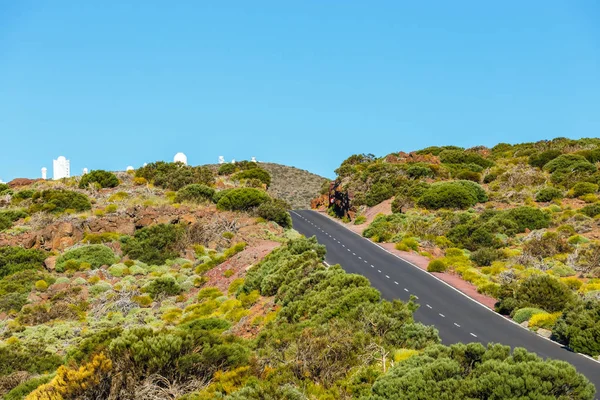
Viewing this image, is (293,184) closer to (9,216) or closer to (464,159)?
(464,159)

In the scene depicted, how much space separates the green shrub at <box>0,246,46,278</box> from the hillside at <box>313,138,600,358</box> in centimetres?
2107

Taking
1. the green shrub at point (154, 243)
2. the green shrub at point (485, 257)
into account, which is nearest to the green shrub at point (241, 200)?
the green shrub at point (154, 243)

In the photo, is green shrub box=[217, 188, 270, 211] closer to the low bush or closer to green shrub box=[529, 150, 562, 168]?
the low bush

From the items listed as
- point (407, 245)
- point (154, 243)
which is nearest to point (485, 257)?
point (407, 245)

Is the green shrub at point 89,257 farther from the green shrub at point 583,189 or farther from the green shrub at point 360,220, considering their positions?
the green shrub at point 583,189

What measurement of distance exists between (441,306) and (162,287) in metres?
13.6

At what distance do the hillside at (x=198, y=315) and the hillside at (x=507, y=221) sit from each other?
7241mm

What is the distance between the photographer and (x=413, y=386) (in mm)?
10477

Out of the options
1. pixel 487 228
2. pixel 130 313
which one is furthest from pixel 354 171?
pixel 130 313

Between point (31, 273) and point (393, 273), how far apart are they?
1840 cm

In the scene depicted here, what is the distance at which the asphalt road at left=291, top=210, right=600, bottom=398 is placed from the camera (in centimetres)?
1752

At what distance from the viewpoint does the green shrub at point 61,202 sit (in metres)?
42.5

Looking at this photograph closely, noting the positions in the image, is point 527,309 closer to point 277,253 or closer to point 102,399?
point 277,253

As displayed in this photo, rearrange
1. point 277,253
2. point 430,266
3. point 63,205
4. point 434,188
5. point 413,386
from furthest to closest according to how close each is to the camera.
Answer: point 434,188, point 63,205, point 430,266, point 277,253, point 413,386
